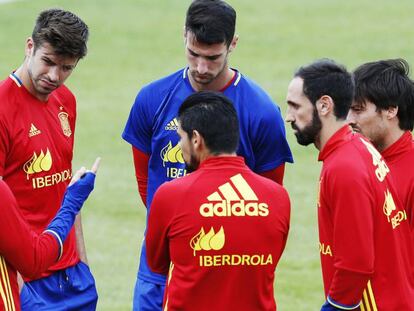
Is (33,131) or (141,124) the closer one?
(33,131)

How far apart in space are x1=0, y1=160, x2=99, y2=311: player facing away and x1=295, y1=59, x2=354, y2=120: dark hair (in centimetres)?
148

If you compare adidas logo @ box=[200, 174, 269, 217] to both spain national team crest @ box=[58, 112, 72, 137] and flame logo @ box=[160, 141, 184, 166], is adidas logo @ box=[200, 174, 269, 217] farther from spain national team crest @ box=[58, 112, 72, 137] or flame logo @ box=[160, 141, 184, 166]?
spain national team crest @ box=[58, 112, 72, 137]

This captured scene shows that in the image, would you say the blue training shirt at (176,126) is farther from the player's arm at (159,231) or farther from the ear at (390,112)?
the player's arm at (159,231)

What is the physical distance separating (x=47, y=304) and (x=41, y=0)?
1958 cm

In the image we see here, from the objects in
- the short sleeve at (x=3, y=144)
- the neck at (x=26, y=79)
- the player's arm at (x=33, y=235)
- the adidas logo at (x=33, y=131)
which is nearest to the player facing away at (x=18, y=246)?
the player's arm at (x=33, y=235)

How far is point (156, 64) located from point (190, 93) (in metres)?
14.9

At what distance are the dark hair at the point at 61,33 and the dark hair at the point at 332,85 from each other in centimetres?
150

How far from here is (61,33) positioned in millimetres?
6730

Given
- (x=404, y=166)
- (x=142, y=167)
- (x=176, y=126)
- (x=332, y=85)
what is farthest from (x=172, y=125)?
(x=404, y=166)

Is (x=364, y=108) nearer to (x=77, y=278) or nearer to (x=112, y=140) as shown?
(x=77, y=278)

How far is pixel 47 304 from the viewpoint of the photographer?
7004 mm

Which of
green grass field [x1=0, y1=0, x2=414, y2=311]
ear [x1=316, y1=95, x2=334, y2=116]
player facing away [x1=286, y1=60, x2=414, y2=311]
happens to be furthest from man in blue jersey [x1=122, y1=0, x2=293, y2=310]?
green grass field [x1=0, y1=0, x2=414, y2=311]

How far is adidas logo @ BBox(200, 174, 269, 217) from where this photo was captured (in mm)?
5629

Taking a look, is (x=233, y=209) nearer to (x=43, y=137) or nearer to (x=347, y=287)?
(x=347, y=287)
